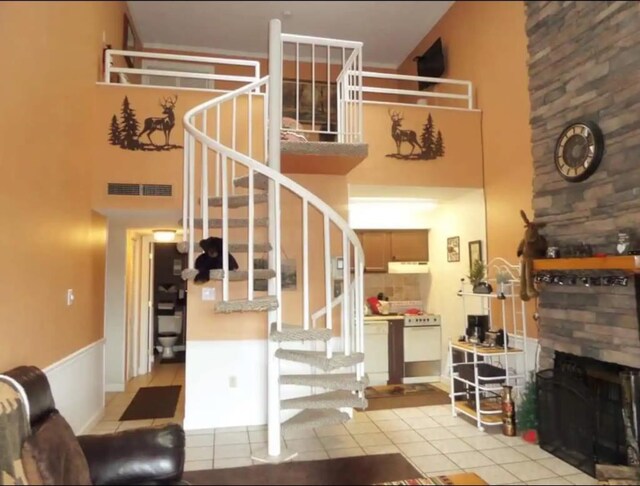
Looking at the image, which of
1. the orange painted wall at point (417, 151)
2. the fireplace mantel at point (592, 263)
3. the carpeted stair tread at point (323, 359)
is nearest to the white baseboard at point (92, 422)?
the carpeted stair tread at point (323, 359)

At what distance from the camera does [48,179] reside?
3.19m

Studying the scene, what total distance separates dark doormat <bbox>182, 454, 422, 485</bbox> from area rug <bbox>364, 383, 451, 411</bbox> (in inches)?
52.8

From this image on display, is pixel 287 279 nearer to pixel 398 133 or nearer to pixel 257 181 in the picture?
pixel 257 181

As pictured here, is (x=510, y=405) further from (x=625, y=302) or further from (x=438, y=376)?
(x=438, y=376)

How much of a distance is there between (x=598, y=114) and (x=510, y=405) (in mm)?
2424

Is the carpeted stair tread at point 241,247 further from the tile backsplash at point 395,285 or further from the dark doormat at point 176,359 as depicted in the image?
the dark doormat at point 176,359

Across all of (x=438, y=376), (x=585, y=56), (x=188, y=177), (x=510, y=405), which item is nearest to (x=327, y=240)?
(x=188, y=177)

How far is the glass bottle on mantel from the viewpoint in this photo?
3.81 meters

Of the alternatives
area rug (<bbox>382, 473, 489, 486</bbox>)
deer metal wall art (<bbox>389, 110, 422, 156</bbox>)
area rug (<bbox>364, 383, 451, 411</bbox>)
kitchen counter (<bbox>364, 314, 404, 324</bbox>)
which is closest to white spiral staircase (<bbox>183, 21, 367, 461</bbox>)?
deer metal wall art (<bbox>389, 110, 422, 156</bbox>)

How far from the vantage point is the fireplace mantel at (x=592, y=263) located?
9.26 ft

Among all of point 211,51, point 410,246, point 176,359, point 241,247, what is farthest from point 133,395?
point 211,51

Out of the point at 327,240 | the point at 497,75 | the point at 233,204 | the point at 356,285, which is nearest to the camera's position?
the point at 327,240

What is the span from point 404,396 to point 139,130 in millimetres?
3949

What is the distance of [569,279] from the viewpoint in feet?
11.5
